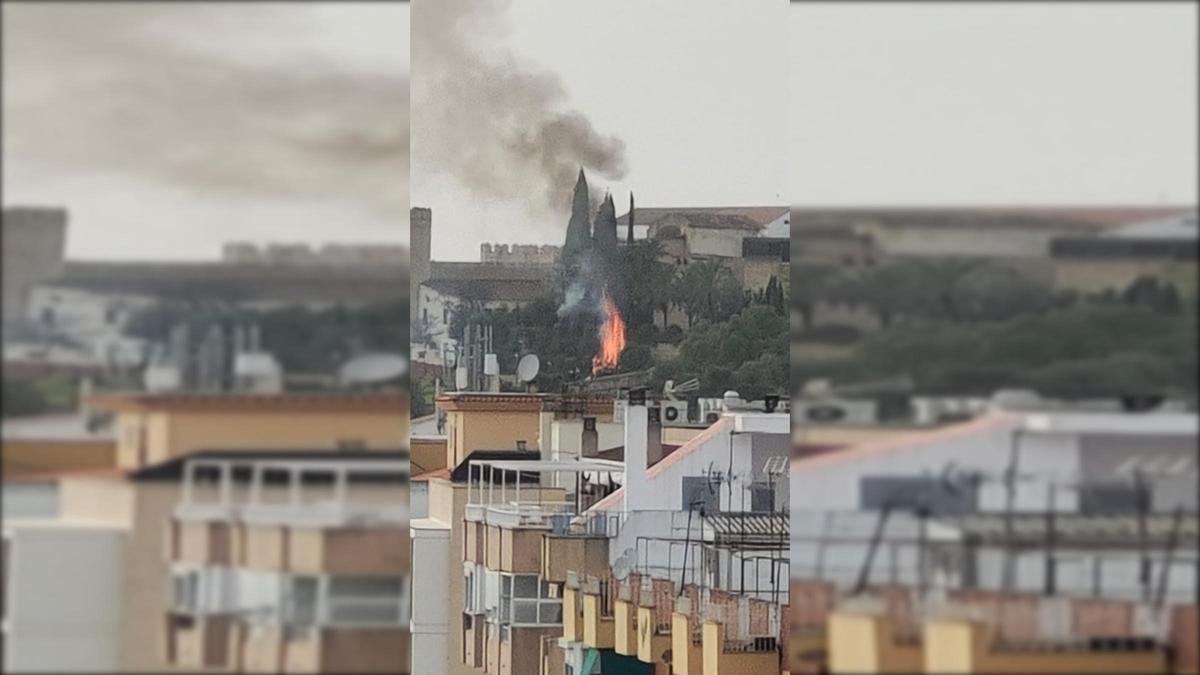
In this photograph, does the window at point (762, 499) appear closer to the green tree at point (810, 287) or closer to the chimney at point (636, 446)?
the chimney at point (636, 446)

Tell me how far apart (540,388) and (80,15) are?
209 inches

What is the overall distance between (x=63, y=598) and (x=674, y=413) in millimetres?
4643

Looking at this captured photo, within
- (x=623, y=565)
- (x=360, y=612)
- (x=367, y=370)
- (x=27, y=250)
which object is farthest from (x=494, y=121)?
(x=27, y=250)

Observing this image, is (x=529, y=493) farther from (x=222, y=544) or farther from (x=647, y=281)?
(x=222, y=544)

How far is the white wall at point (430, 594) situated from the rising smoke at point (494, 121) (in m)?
0.25

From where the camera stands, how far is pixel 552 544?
49.5 inches

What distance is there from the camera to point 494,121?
1271 mm

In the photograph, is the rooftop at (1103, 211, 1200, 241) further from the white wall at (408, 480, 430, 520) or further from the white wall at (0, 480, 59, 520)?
Answer: the white wall at (408, 480, 430, 520)

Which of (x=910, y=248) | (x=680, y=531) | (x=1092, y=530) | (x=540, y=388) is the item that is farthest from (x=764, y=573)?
(x=910, y=248)

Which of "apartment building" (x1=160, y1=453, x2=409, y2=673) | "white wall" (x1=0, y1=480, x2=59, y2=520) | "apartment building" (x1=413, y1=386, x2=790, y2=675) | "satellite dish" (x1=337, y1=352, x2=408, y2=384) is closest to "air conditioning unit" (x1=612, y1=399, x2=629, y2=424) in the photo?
"apartment building" (x1=413, y1=386, x2=790, y2=675)

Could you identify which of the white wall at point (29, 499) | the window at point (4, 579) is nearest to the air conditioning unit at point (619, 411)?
the window at point (4, 579)

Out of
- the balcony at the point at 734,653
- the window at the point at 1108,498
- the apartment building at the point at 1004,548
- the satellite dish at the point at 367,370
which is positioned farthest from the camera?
the satellite dish at the point at 367,370

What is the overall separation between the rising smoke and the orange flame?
82 mm

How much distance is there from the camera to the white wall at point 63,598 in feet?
17.8
